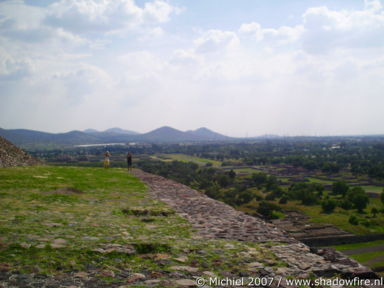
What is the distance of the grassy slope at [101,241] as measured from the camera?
5927 mm

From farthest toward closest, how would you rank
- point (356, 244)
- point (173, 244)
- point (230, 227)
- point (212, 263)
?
point (356, 244) → point (230, 227) → point (173, 244) → point (212, 263)

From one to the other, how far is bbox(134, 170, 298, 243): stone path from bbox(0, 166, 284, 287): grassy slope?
1.83ft

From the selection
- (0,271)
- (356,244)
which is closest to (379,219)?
(356,244)

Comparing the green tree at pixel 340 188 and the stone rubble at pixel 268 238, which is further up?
the stone rubble at pixel 268 238

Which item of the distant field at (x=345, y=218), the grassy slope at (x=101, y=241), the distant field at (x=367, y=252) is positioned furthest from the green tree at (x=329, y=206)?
the grassy slope at (x=101, y=241)

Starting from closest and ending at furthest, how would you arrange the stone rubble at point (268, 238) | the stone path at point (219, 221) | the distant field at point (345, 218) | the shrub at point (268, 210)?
the stone rubble at point (268, 238) → the stone path at point (219, 221) → the distant field at point (345, 218) → the shrub at point (268, 210)

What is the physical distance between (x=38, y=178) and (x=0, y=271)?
13.0 m

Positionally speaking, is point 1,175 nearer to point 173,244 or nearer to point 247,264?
point 173,244

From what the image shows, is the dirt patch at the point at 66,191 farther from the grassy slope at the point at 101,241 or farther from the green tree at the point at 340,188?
the green tree at the point at 340,188

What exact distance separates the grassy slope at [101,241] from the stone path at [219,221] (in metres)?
0.56

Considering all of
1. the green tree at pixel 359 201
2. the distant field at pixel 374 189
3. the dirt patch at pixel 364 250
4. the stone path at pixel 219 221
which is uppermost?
the stone path at pixel 219 221

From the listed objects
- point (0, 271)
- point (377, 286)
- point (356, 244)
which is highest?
point (0, 271)

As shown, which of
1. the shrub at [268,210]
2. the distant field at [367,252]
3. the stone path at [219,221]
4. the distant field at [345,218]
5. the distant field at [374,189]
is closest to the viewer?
the stone path at [219,221]

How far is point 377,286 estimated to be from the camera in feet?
19.3
